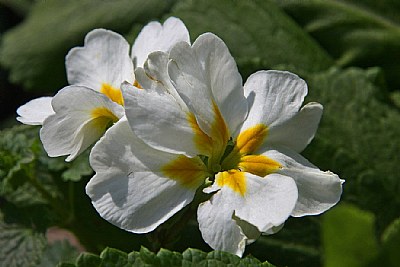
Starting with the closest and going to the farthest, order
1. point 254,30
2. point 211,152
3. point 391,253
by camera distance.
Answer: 1. point 391,253
2. point 211,152
3. point 254,30

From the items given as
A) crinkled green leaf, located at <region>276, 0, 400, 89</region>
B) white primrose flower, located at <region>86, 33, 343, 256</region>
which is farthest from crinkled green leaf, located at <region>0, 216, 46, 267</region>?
crinkled green leaf, located at <region>276, 0, 400, 89</region>

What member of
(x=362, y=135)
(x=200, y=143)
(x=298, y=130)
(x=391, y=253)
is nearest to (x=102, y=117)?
(x=200, y=143)

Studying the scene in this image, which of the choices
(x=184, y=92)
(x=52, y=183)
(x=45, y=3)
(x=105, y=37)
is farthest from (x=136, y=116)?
(x=45, y=3)

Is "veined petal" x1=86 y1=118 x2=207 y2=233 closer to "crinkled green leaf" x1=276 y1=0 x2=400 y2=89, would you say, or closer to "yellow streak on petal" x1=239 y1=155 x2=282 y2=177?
"yellow streak on petal" x1=239 y1=155 x2=282 y2=177

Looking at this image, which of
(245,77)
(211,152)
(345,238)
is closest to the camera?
(345,238)

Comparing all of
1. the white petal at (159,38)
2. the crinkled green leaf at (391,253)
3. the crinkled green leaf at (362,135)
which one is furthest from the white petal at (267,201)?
the crinkled green leaf at (362,135)

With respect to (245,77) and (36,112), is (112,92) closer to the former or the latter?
(36,112)
